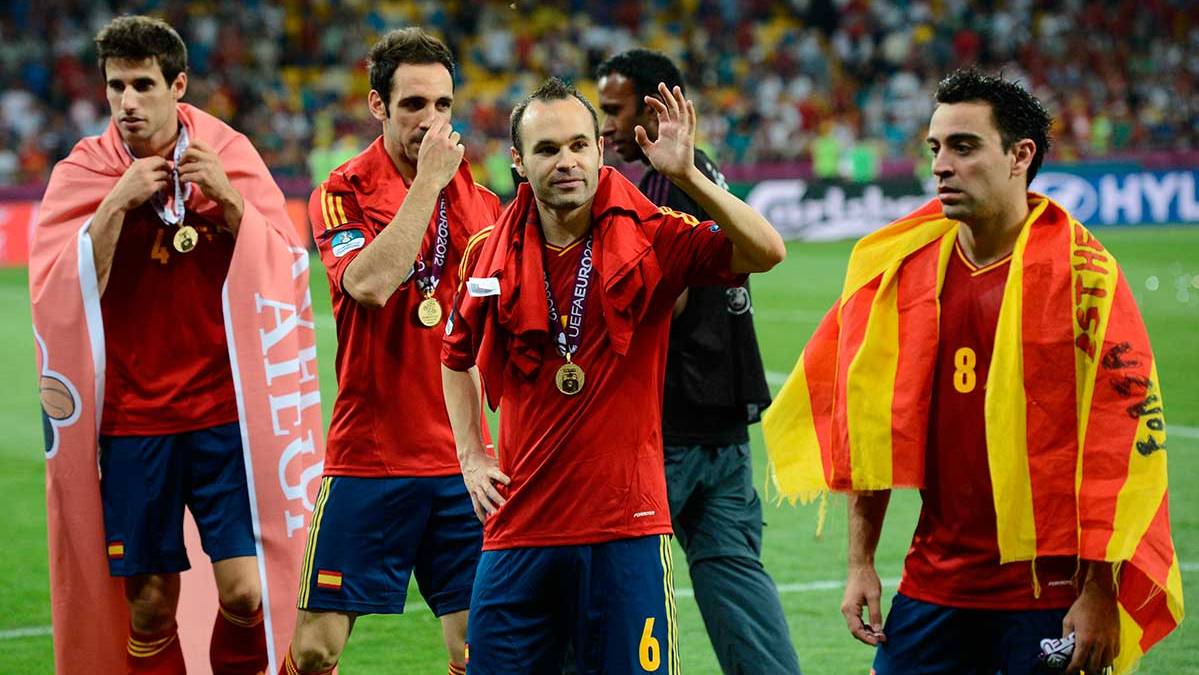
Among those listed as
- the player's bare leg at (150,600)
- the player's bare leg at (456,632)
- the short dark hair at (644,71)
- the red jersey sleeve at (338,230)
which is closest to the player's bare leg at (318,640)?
the player's bare leg at (456,632)

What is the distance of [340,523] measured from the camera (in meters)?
4.89

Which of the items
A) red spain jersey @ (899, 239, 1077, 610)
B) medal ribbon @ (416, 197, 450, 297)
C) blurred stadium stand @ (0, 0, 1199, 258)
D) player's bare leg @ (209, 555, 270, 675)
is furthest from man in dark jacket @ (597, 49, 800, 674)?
blurred stadium stand @ (0, 0, 1199, 258)

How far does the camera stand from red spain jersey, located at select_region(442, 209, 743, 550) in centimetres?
402

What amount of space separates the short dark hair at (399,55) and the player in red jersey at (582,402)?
0.88 m

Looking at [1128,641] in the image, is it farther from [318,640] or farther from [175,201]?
[175,201]

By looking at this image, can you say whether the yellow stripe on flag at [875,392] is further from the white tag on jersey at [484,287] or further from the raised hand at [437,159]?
the raised hand at [437,159]

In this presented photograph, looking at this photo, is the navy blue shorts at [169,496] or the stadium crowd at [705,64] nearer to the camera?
the navy blue shorts at [169,496]

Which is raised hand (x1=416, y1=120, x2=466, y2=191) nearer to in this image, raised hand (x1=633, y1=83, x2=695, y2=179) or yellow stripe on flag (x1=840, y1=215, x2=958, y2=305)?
raised hand (x1=633, y1=83, x2=695, y2=179)

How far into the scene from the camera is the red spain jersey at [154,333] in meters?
5.35

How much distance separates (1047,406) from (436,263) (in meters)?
2.00

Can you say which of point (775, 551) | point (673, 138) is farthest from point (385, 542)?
point (775, 551)

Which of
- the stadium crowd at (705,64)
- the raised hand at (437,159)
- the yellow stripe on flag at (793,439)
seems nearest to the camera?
the yellow stripe on flag at (793,439)

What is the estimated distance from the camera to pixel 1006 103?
12.7 ft

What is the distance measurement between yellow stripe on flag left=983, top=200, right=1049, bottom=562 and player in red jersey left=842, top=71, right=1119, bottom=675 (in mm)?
84
